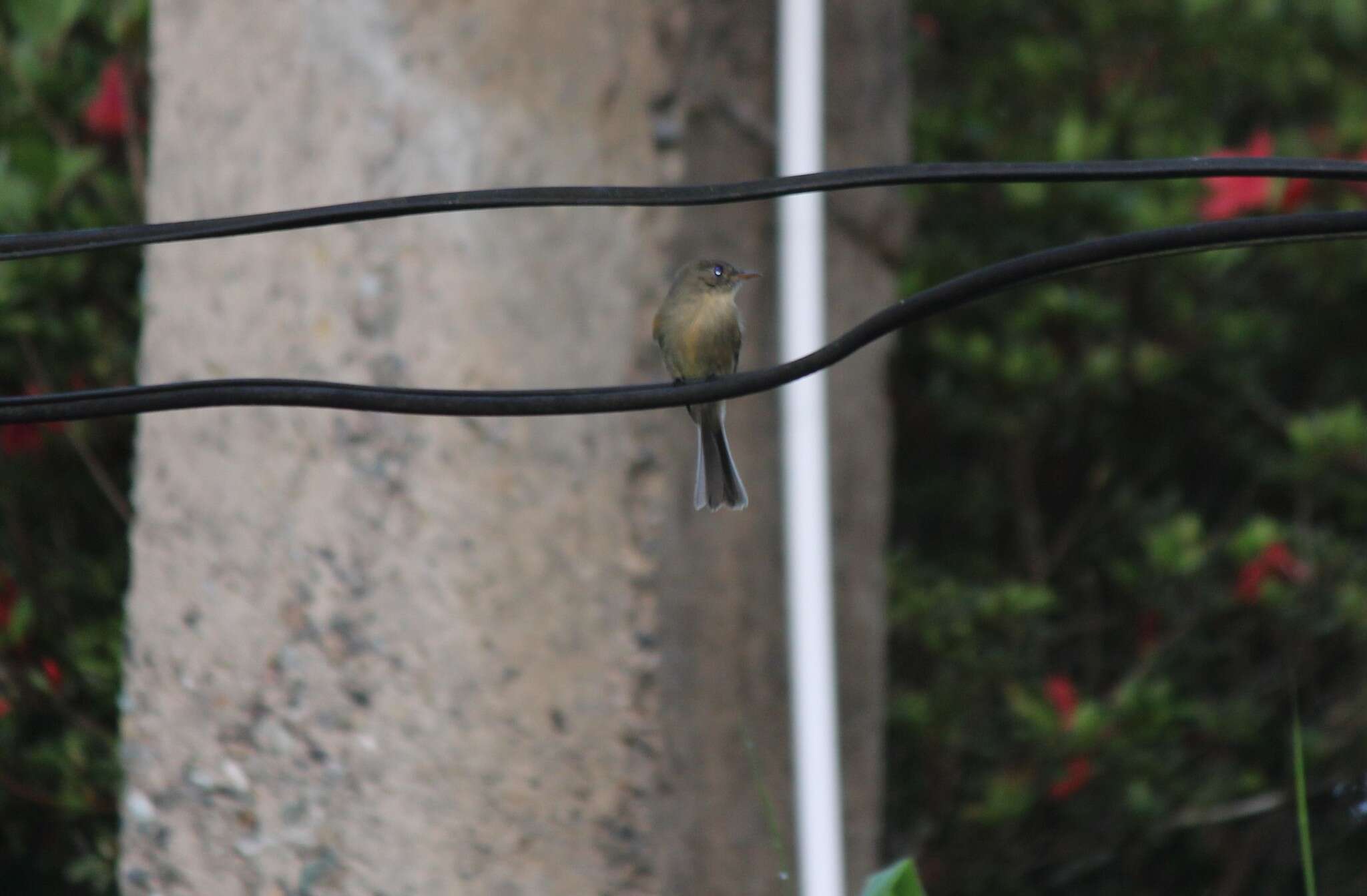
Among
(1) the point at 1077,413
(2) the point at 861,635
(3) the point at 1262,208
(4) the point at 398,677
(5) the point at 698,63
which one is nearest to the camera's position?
(4) the point at 398,677

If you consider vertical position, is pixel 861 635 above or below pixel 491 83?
below

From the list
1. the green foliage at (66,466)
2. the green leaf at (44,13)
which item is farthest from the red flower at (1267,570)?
the green leaf at (44,13)

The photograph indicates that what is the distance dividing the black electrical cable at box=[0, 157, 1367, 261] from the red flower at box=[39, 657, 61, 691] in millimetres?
1882

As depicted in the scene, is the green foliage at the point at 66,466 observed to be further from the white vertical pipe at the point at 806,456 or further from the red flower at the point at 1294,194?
the red flower at the point at 1294,194

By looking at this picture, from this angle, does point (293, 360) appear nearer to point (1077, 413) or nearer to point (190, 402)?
point (190, 402)

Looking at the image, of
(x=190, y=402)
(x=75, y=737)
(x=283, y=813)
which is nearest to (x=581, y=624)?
(x=283, y=813)

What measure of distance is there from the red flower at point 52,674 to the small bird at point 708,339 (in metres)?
1.67

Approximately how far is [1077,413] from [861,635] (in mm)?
1490

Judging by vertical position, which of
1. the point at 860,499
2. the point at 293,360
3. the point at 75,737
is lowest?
the point at 75,737

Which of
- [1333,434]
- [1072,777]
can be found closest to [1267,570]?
[1333,434]

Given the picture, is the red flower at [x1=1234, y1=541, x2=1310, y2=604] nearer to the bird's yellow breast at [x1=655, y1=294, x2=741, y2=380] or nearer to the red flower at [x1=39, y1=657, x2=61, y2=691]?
the bird's yellow breast at [x1=655, y1=294, x2=741, y2=380]

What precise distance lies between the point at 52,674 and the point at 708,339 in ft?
5.81

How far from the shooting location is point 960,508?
14.9ft

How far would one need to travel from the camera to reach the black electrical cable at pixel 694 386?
1494mm
